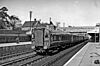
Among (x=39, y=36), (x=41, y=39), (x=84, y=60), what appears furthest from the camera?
(x=39, y=36)

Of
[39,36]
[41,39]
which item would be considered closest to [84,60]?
[41,39]

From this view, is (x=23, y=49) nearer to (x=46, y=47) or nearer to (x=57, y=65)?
(x=46, y=47)

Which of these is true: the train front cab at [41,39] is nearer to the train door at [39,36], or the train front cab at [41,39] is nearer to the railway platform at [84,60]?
the train door at [39,36]

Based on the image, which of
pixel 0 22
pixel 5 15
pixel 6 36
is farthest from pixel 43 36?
pixel 5 15

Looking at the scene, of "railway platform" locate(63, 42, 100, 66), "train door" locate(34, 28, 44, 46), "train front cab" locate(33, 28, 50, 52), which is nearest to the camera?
"railway platform" locate(63, 42, 100, 66)

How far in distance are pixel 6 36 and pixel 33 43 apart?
1824 centimetres

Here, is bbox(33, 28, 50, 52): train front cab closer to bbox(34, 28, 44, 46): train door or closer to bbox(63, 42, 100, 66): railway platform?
bbox(34, 28, 44, 46): train door

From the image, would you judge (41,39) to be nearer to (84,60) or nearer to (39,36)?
(39,36)

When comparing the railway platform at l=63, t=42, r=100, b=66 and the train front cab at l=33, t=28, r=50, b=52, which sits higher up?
the train front cab at l=33, t=28, r=50, b=52

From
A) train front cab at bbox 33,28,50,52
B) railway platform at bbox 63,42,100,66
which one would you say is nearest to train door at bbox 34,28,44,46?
train front cab at bbox 33,28,50,52

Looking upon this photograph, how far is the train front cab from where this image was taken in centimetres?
2008

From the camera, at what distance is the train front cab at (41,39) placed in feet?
65.9

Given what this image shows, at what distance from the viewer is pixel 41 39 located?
2061cm

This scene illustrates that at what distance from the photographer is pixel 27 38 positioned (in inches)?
1939
